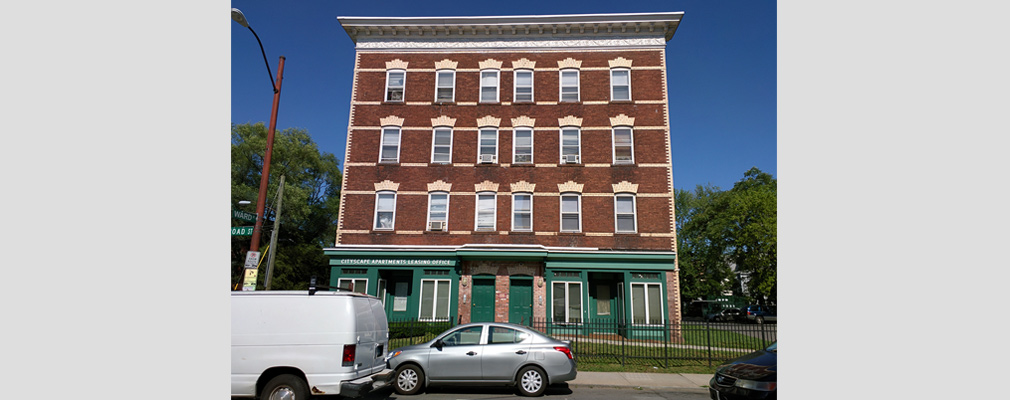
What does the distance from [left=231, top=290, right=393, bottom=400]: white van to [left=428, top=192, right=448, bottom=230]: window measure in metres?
14.0

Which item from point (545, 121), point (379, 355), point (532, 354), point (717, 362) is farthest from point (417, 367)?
point (545, 121)

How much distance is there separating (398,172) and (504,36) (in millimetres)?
8544

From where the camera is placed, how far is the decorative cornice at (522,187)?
73.3ft

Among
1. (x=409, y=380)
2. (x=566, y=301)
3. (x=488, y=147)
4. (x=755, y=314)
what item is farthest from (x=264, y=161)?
(x=755, y=314)

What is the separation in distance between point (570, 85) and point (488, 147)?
197 inches

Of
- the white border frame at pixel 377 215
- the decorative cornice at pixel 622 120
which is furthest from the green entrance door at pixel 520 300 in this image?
the decorative cornice at pixel 622 120

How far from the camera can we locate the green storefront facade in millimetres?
20719

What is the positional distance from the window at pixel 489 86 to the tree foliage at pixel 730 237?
2739 centimetres

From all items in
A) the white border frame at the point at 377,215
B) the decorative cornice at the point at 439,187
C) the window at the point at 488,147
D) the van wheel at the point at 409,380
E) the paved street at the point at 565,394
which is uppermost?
the window at the point at 488,147

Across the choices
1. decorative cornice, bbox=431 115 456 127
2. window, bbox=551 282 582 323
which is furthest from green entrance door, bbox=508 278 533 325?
decorative cornice, bbox=431 115 456 127

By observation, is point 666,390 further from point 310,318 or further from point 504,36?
point 504,36

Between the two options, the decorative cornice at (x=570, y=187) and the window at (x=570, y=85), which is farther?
the window at (x=570, y=85)

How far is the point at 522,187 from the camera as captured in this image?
22.4 m

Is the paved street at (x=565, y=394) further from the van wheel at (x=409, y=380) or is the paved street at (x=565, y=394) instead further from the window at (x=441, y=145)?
the window at (x=441, y=145)
